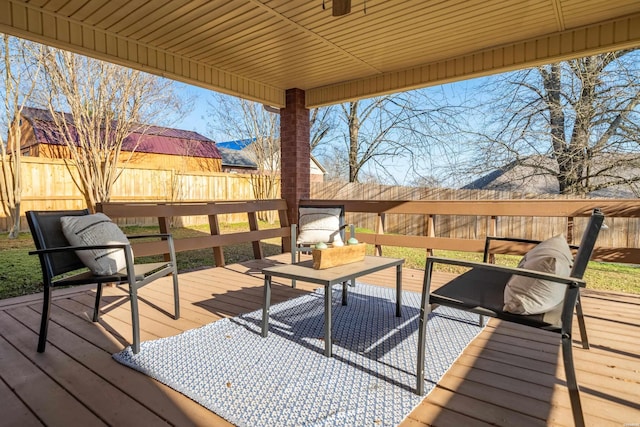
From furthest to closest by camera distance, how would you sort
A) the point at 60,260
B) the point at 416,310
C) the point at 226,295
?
the point at 226,295 < the point at 416,310 < the point at 60,260

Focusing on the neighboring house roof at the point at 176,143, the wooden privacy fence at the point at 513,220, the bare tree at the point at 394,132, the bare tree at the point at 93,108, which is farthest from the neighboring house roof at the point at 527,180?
the neighboring house roof at the point at 176,143

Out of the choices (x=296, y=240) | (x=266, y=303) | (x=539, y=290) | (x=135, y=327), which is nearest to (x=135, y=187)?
(x=296, y=240)

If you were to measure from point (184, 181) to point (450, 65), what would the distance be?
7570 mm

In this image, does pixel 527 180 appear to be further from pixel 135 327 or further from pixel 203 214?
pixel 135 327

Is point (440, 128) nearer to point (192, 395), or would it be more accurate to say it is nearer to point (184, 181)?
point (184, 181)

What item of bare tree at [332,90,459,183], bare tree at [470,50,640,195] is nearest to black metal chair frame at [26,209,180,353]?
bare tree at [470,50,640,195]

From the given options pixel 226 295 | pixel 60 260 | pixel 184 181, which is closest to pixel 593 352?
pixel 226 295

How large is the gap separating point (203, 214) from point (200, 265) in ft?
4.30

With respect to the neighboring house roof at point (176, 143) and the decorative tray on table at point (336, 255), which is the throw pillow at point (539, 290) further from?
the neighboring house roof at point (176, 143)

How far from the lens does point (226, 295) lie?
3459 millimetres

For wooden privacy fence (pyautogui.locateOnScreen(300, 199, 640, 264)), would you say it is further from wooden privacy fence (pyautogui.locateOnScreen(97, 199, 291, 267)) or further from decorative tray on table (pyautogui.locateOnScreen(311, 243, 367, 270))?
decorative tray on table (pyautogui.locateOnScreen(311, 243, 367, 270))

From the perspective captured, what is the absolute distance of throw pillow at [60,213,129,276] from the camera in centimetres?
234

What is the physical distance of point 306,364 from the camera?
2.05 m

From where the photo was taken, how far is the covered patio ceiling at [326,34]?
315cm
